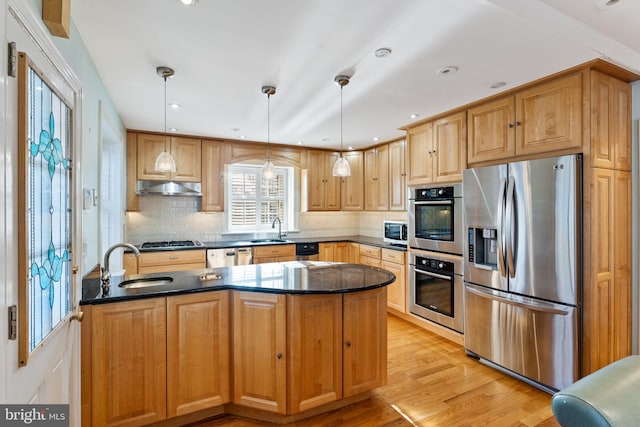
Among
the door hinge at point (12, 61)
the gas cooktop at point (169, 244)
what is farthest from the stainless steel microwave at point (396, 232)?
the door hinge at point (12, 61)

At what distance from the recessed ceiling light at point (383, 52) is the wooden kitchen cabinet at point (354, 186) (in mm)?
3168

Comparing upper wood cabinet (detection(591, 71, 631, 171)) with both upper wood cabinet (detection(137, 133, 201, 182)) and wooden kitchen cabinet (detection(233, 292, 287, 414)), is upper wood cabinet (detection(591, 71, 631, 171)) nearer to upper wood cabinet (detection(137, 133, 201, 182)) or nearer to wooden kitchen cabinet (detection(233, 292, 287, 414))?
wooden kitchen cabinet (detection(233, 292, 287, 414))

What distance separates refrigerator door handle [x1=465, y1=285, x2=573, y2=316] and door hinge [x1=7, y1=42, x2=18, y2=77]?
10.8ft

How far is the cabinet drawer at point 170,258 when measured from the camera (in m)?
3.80

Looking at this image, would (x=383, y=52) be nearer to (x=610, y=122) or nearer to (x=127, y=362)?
(x=610, y=122)

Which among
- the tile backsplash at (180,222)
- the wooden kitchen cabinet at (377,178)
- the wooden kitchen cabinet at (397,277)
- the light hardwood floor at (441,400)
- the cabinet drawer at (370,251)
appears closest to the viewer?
the light hardwood floor at (441,400)

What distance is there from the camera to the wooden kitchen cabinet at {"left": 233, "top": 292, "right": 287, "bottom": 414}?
79.3 inches

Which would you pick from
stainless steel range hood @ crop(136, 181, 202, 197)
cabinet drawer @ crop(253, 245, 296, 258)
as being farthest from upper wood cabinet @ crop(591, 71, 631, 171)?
stainless steel range hood @ crop(136, 181, 202, 197)

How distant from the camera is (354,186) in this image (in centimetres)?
Result: 535

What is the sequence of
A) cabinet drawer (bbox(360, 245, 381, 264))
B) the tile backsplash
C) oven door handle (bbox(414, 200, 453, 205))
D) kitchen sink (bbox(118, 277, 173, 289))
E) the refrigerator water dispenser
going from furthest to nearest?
cabinet drawer (bbox(360, 245, 381, 264)) → the tile backsplash → oven door handle (bbox(414, 200, 453, 205)) → the refrigerator water dispenser → kitchen sink (bbox(118, 277, 173, 289))

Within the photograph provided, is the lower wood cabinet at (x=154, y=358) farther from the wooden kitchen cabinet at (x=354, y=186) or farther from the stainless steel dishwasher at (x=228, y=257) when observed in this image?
the wooden kitchen cabinet at (x=354, y=186)

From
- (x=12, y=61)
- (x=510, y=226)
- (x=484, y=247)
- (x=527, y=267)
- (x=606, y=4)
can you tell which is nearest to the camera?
(x=12, y=61)

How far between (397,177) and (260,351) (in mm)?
3225

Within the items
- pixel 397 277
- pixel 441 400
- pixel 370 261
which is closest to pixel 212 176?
pixel 370 261
